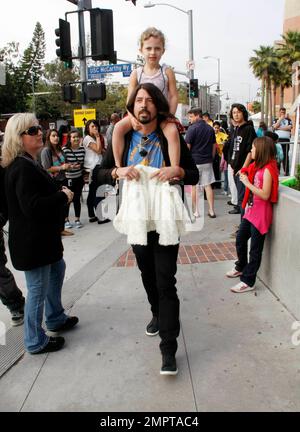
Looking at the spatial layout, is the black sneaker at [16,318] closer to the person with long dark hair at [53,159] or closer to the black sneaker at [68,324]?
the black sneaker at [68,324]

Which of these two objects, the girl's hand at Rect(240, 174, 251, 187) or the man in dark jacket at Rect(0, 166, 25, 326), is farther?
the girl's hand at Rect(240, 174, 251, 187)

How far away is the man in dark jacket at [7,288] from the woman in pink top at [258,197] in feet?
6.89

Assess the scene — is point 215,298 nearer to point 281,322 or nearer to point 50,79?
point 281,322

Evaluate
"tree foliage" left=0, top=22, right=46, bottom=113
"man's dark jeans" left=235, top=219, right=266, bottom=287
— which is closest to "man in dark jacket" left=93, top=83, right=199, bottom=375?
"man's dark jeans" left=235, top=219, right=266, bottom=287

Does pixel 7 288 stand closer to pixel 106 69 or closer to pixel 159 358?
pixel 159 358

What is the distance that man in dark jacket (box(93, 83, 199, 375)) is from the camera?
272 cm

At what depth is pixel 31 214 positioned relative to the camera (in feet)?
9.73

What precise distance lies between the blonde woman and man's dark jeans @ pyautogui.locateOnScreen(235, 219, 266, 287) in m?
1.90

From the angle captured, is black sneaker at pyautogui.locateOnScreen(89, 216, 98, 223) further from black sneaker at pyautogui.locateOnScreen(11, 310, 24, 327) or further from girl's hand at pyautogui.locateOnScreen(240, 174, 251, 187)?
girl's hand at pyautogui.locateOnScreen(240, 174, 251, 187)

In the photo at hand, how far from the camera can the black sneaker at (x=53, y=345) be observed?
10.6 feet

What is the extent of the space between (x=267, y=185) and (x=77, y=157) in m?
4.45

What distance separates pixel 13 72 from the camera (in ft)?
180

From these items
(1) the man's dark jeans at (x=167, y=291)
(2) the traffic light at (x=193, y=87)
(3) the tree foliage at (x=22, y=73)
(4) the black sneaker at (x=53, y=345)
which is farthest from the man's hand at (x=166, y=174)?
(3) the tree foliage at (x=22, y=73)

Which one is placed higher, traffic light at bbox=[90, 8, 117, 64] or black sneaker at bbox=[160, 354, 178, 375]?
traffic light at bbox=[90, 8, 117, 64]
